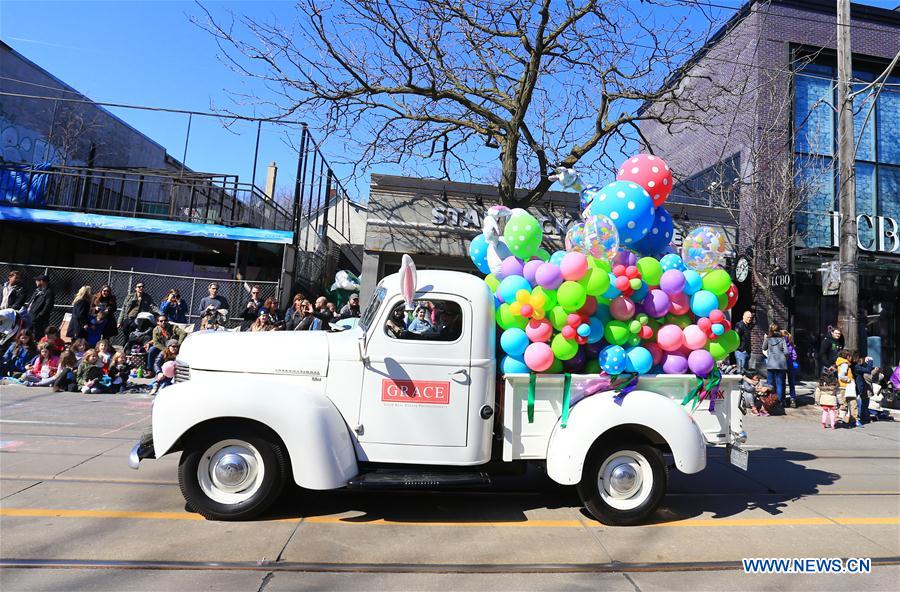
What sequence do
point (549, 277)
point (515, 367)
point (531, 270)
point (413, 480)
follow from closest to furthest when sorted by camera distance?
point (413, 480)
point (549, 277)
point (515, 367)
point (531, 270)

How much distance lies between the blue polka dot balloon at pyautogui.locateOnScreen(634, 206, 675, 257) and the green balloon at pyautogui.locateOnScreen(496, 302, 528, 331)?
171 cm

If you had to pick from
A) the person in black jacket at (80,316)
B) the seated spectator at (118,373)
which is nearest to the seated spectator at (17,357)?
the person in black jacket at (80,316)

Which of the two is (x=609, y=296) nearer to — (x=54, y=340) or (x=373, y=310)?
(x=373, y=310)

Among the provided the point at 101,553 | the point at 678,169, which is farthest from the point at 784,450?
the point at 678,169

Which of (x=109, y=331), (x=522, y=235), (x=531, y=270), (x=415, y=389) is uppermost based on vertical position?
(x=522, y=235)

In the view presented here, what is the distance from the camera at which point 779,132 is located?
612 inches

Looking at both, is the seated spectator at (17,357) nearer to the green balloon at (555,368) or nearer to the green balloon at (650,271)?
the green balloon at (555,368)

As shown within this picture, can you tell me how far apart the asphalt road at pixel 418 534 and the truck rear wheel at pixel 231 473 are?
146 mm

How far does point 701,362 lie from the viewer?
5.00 m

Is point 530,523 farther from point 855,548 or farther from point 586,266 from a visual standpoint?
point 855,548

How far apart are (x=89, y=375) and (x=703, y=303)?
10.7m

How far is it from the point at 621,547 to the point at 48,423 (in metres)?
7.80

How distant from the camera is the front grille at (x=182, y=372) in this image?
191 inches

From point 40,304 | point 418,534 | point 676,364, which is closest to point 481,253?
point 676,364
